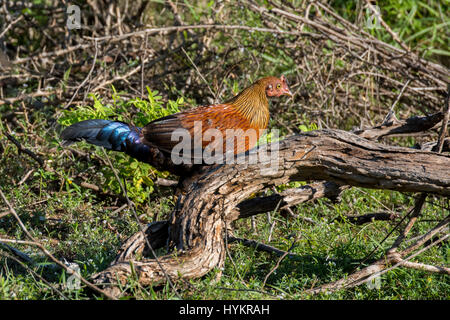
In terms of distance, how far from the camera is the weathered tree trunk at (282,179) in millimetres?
3166

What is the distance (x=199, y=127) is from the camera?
421 centimetres

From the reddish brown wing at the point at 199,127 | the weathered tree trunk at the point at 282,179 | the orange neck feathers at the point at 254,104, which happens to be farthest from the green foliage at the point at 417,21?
the weathered tree trunk at the point at 282,179

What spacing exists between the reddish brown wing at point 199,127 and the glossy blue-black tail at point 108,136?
0.09 metres

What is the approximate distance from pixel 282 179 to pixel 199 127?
98 centimetres

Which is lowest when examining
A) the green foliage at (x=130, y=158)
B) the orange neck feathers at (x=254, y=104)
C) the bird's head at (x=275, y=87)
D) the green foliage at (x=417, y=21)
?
the green foliage at (x=130, y=158)

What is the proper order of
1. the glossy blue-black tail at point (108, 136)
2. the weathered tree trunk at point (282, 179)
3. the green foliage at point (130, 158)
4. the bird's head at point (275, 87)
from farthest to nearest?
the bird's head at point (275, 87), the green foliage at point (130, 158), the glossy blue-black tail at point (108, 136), the weathered tree trunk at point (282, 179)

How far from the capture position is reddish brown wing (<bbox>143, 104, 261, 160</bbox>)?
4.16 m

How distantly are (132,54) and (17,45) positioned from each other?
166 centimetres

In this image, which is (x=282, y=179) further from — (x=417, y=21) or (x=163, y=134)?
(x=417, y=21)

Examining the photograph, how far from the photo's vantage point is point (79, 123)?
163 inches

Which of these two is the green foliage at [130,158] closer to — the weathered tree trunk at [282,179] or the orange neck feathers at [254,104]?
the orange neck feathers at [254,104]

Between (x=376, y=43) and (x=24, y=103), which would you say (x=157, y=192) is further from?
(x=376, y=43)

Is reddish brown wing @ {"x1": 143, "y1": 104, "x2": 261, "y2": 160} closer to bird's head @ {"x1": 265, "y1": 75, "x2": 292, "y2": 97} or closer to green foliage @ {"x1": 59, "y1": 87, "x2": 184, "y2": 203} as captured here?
green foliage @ {"x1": 59, "y1": 87, "x2": 184, "y2": 203}

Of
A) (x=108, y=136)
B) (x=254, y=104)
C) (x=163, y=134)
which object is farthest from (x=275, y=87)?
(x=108, y=136)
